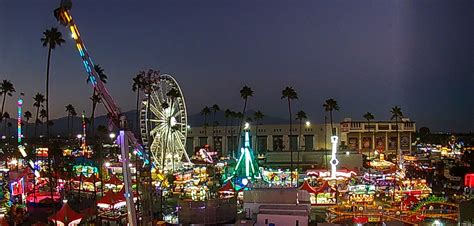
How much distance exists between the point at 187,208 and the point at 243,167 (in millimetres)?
14723

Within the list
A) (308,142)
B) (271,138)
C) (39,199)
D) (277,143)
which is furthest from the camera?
(271,138)

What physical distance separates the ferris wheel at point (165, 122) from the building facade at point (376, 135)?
24.6 m

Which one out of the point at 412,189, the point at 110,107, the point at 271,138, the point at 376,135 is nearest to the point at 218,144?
the point at 271,138

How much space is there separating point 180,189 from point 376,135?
3145cm

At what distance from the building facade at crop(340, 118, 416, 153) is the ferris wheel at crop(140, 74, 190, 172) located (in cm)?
2457

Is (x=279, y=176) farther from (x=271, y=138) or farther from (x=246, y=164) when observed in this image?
(x=271, y=138)

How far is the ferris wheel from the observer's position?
38906mm

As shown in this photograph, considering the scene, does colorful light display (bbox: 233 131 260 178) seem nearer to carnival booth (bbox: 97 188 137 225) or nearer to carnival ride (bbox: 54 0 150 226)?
carnival booth (bbox: 97 188 137 225)

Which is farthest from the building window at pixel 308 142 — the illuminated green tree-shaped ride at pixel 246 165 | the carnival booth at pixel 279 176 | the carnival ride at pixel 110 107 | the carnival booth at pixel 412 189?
the carnival ride at pixel 110 107

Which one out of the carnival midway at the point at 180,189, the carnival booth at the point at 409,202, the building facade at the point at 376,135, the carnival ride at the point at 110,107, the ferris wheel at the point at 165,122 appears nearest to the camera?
the carnival ride at the point at 110,107

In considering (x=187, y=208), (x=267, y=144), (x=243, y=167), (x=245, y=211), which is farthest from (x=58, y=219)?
(x=267, y=144)

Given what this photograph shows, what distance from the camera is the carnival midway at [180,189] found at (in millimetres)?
22047

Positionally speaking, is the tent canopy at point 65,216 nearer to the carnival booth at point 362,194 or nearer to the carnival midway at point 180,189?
the carnival midway at point 180,189

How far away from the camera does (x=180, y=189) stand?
38.0m
